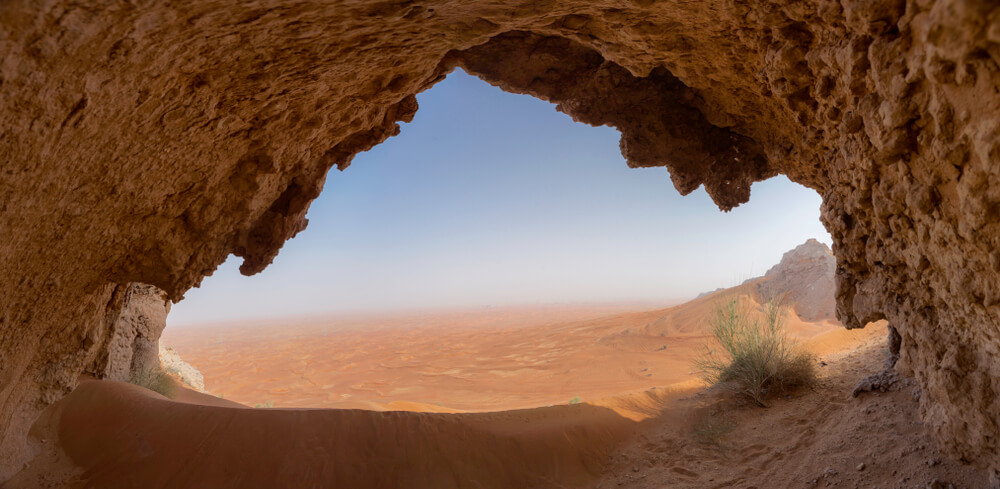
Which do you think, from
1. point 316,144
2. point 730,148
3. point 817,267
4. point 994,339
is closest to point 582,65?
point 730,148

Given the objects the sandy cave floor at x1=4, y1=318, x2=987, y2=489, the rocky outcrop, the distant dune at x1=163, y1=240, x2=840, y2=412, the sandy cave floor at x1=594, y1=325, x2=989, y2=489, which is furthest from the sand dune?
the rocky outcrop

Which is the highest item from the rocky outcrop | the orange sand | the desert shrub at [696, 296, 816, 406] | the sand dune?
the rocky outcrop

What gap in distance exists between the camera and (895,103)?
2.22 m

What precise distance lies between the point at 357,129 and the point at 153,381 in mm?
7693

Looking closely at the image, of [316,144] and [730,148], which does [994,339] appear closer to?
[730,148]

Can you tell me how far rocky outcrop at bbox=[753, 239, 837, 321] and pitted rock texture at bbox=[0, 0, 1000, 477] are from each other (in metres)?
13.0

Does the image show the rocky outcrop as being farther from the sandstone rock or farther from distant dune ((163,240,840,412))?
the sandstone rock

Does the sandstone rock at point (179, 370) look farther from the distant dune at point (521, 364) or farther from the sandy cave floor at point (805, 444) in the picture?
the sandy cave floor at point (805, 444)

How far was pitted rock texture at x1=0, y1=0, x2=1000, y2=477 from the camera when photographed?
6.59ft

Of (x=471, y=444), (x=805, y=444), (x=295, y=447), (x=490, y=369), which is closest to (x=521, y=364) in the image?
(x=490, y=369)

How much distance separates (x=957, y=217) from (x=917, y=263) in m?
0.74

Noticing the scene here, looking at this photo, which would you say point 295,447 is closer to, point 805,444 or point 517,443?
point 517,443

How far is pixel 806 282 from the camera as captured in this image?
16.4m

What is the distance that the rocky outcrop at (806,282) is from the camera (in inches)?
595
